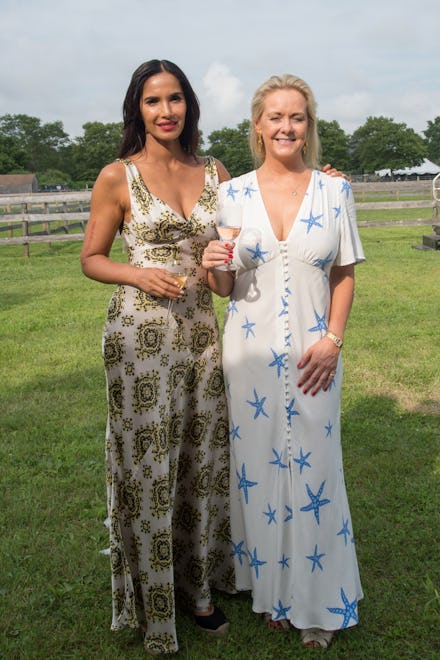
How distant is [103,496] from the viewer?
441cm

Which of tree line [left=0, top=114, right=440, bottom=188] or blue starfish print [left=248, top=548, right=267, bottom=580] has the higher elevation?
tree line [left=0, top=114, right=440, bottom=188]

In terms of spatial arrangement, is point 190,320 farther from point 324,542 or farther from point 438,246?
point 438,246

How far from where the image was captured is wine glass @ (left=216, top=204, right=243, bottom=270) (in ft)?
8.20

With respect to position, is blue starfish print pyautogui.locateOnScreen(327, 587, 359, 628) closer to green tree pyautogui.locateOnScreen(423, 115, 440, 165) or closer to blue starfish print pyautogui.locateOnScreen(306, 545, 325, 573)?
blue starfish print pyautogui.locateOnScreen(306, 545, 325, 573)

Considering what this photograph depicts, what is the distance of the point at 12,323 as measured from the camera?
9086 millimetres

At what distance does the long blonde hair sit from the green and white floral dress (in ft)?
0.66

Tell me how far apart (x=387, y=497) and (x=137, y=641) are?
1873 millimetres

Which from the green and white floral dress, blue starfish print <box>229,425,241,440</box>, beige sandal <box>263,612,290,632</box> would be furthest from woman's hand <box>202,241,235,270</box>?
beige sandal <box>263,612,290,632</box>

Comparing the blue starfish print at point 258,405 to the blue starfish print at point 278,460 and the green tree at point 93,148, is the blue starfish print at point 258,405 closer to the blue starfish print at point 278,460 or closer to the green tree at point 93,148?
the blue starfish print at point 278,460

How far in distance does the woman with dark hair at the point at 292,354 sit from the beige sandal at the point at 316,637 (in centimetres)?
4

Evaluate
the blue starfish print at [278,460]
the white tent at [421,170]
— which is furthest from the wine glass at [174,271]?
the white tent at [421,170]

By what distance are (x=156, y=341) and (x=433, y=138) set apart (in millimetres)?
149759

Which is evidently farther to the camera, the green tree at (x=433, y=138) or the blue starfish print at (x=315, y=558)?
the green tree at (x=433, y=138)

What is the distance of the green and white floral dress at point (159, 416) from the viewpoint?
2691 millimetres
